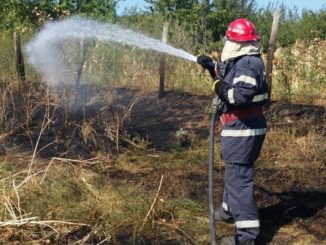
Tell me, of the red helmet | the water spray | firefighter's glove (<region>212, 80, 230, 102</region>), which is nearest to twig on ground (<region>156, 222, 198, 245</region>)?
firefighter's glove (<region>212, 80, 230, 102</region>)

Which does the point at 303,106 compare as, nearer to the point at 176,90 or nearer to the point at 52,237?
the point at 176,90

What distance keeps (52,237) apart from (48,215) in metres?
0.28

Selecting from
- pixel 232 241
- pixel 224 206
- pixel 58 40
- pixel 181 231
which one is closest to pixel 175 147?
pixel 224 206

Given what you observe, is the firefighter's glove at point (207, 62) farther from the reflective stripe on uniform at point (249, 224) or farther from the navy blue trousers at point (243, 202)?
the reflective stripe on uniform at point (249, 224)

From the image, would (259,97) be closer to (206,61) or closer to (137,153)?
(206,61)

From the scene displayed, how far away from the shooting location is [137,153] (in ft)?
21.1

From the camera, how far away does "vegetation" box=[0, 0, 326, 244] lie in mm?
4340

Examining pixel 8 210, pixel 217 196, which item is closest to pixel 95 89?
pixel 217 196

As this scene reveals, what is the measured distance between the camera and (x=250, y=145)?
161 inches

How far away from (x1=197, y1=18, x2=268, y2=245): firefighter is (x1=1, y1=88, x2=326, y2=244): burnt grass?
0.31 m

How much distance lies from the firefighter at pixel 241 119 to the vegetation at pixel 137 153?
31 cm

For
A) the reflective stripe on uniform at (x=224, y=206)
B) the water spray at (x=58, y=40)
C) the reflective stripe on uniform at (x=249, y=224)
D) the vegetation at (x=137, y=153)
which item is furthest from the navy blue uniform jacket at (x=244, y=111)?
the water spray at (x=58, y=40)

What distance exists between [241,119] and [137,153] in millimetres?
2530

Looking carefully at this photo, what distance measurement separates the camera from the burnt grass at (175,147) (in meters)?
4.69
